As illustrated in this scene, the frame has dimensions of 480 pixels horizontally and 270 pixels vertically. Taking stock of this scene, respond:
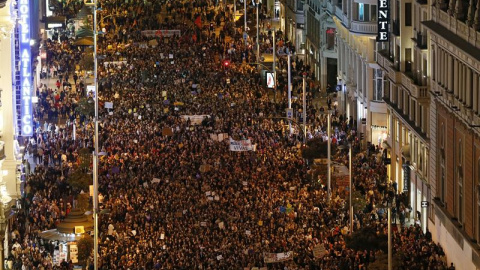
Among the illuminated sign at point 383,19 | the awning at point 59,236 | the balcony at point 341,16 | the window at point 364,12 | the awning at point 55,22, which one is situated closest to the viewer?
A: the awning at point 59,236

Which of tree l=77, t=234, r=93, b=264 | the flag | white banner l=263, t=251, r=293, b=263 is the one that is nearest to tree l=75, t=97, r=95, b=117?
tree l=77, t=234, r=93, b=264

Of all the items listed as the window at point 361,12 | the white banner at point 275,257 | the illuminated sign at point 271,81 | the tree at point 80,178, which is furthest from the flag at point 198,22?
the white banner at point 275,257

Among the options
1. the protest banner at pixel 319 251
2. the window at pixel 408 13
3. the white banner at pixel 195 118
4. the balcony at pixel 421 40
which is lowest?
the protest banner at pixel 319 251

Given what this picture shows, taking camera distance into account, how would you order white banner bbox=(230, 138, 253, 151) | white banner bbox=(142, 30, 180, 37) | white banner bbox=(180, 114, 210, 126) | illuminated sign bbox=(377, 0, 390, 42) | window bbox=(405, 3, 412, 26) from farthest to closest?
white banner bbox=(142, 30, 180, 37)
white banner bbox=(180, 114, 210, 126)
illuminated sign bbox=(377, 0, 390, 42)
white banner bbox=(230, 138, 253, 151)
window bbox=(405, 3, 412, 26)

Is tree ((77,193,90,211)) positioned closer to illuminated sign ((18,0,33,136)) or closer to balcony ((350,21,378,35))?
illuminated sign ((18,0,33,136))

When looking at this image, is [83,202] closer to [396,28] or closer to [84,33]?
[396,28]

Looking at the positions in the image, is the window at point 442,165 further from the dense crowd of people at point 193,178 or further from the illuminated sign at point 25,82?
the illuminated sign at point 25,82
